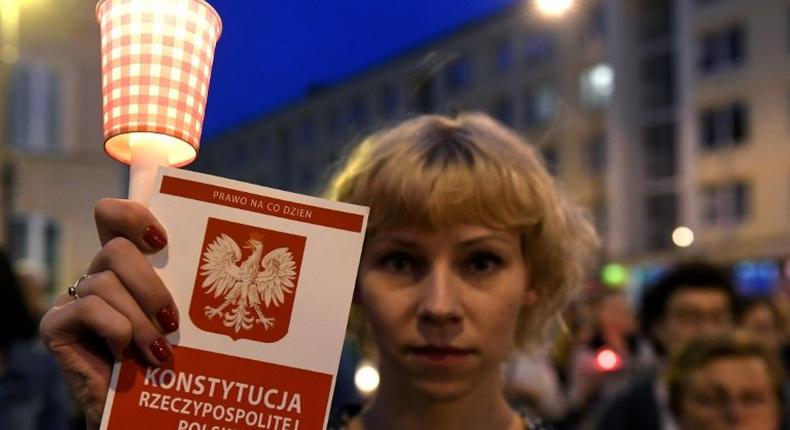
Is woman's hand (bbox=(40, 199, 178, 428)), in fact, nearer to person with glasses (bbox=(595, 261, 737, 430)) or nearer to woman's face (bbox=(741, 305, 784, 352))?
person with glasses (bbox=(595, 261, 737, 430))

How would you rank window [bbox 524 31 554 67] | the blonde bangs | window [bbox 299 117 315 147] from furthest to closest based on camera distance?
window [bbox 299 117 315 147] → window [bbox 524 31 554 67] → the blonde bangs

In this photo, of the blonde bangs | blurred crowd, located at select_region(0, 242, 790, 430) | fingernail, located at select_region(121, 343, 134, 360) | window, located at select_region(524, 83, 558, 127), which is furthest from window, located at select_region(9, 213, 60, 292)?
window, located at select_region(524, 83, 558, 127)

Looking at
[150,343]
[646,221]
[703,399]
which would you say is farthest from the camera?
[646,221]

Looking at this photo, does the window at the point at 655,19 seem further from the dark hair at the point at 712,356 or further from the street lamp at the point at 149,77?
the street lamp at the point at 149,77

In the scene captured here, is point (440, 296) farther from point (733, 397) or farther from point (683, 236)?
point (683, 236)

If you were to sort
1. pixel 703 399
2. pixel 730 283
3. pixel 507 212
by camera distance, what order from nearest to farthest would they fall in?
1. pixel 507 212
2. pixel 703 399
3. pixel 730 283

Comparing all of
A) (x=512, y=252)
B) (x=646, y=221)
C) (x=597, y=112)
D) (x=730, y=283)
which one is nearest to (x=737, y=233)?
(x=646, y=221)

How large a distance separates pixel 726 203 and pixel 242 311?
27.6 metres

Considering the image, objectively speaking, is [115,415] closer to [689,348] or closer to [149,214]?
[149,214]

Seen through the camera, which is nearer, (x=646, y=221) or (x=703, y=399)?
(x=703, y=399)

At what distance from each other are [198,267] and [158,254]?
0.05 meters

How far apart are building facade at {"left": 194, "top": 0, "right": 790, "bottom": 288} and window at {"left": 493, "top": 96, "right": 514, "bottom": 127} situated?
0.15 feet

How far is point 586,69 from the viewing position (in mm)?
32562

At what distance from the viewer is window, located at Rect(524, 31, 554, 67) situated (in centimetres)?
3384
